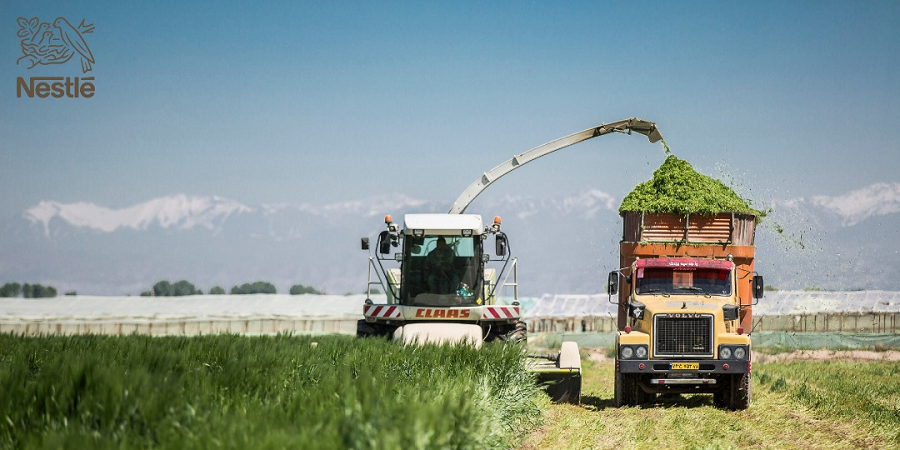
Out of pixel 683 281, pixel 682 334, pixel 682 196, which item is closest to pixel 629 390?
pixel 682 334

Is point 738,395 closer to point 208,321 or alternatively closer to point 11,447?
point 11,447

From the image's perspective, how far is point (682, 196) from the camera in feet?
55.6

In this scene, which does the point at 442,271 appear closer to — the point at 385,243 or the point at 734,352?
the point at 385,243


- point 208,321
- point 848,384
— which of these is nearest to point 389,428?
point 848,384

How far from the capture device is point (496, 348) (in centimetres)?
1445

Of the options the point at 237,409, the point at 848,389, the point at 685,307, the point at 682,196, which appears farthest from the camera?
the point at 682,196

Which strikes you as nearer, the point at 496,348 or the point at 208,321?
the point at 496,348

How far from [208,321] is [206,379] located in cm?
3541

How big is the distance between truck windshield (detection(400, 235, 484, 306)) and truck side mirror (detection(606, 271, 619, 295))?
120 inches

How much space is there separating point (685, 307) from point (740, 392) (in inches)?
60.1

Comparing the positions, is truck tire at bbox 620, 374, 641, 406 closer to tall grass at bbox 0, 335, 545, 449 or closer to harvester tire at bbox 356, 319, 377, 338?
tall grass at bbox 0, 335, 545, 449

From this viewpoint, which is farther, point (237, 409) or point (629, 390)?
point (629, 390)

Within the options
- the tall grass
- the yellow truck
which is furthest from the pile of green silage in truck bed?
the tall grass

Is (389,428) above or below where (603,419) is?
above
